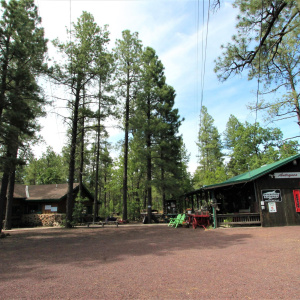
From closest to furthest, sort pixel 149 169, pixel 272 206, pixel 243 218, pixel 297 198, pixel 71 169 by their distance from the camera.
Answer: pixel 272 206 → pixel 297 198 → pixel 243 218 → pixel 71 169 → pixel 149 169

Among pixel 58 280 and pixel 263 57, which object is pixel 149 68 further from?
pixel 58 280

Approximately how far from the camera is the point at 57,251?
8391 millimetres

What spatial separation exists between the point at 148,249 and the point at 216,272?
363 cm

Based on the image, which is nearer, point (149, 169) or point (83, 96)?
point (83, 96)

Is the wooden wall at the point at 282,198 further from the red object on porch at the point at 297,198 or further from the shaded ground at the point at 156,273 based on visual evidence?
the shaded ground at the point at 156,273

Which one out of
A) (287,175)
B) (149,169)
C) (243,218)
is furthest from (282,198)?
(149,169)

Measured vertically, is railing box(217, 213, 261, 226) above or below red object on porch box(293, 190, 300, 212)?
below

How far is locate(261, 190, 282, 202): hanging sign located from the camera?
48.9 feet

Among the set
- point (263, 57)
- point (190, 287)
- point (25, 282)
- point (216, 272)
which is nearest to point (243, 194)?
point (263, 57)

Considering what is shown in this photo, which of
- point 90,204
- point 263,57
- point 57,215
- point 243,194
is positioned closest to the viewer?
point 263,57

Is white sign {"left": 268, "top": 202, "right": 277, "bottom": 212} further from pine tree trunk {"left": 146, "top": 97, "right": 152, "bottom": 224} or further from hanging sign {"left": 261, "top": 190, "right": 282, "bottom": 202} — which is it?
pine tree trunk {"left": 146, "top": 97, "right": 152, "bottom": 224}

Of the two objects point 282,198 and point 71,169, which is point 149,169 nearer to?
point 71,169

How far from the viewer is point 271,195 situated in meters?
14.9

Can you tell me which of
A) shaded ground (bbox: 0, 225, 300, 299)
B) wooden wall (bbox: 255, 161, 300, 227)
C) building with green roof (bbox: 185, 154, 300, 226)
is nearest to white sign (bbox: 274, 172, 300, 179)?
building with green roof (bbox: 185, 154, 300, 226)
